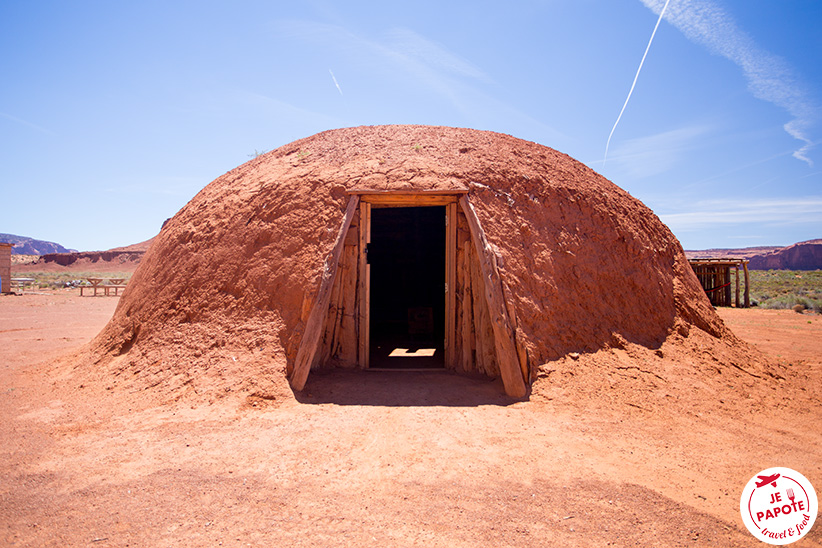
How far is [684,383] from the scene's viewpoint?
16.5 ft

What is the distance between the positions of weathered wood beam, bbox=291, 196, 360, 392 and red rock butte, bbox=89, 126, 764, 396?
0.05 feet

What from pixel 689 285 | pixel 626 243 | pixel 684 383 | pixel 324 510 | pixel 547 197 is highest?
pixel 547 197

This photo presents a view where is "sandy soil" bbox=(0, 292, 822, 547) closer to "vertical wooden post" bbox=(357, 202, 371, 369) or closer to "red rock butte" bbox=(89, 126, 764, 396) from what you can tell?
"red rock butte" bbox=(89, 126, 764, 396)

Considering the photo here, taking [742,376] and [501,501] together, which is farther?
[742,376]

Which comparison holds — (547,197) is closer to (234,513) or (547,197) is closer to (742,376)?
(742,376)

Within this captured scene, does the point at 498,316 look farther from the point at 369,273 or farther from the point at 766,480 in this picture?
the point at 766,480

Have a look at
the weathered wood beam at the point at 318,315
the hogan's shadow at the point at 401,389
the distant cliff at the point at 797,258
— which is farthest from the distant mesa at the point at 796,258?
the weathered wood beam at the point at 318,315

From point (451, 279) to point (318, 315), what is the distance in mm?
1807

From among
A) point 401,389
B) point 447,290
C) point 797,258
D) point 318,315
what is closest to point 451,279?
point 447,290

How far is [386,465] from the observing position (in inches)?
137

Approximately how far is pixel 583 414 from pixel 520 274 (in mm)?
1726

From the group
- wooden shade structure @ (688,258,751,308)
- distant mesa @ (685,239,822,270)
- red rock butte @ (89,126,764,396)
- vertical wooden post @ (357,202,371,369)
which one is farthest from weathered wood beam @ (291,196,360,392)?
distant mesa @ (685,239,822,270)

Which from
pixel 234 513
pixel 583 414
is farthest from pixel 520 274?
pixel 234 513

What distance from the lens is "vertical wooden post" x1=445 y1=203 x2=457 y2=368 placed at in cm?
590
